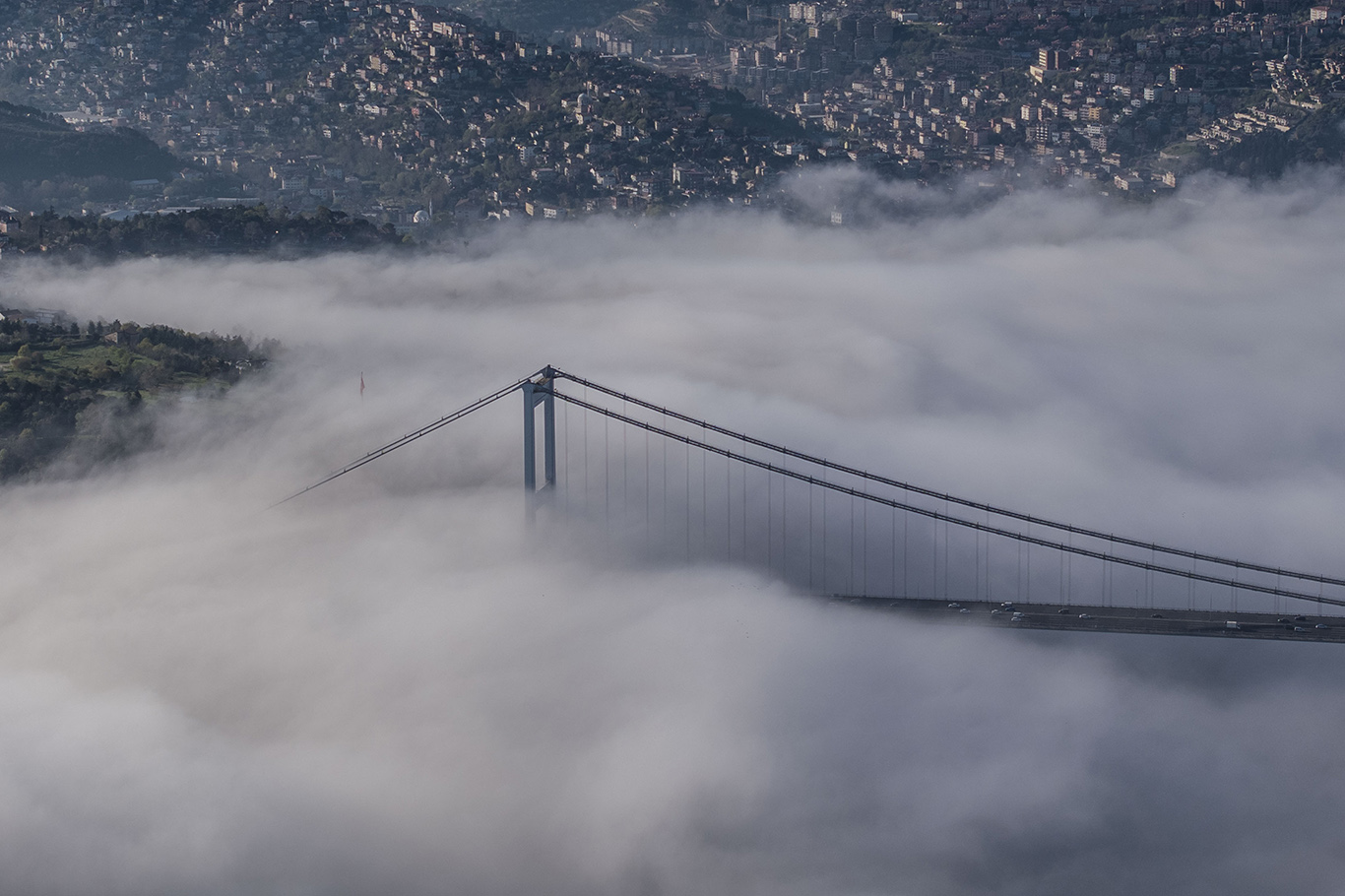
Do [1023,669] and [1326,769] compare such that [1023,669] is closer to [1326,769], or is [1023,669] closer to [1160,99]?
[1326,769]

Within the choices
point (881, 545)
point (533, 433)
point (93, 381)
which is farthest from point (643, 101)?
point (533, 433)

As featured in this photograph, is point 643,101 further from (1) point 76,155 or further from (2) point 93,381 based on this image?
(2) point 93,381

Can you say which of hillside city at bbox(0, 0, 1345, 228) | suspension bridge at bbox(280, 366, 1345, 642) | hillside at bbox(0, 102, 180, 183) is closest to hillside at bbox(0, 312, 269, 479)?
suspension bridge at bbox(280, 366, 1345, 642)

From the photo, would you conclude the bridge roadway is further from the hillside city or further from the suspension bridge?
the hillside city

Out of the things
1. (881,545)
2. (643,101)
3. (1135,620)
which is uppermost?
(643,101)

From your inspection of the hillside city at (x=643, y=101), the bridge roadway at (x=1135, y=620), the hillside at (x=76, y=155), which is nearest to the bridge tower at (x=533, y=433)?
the bridge roadway at (x=1135, y=620)

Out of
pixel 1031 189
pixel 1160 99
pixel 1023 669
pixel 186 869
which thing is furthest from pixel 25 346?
pixel 1160 99
